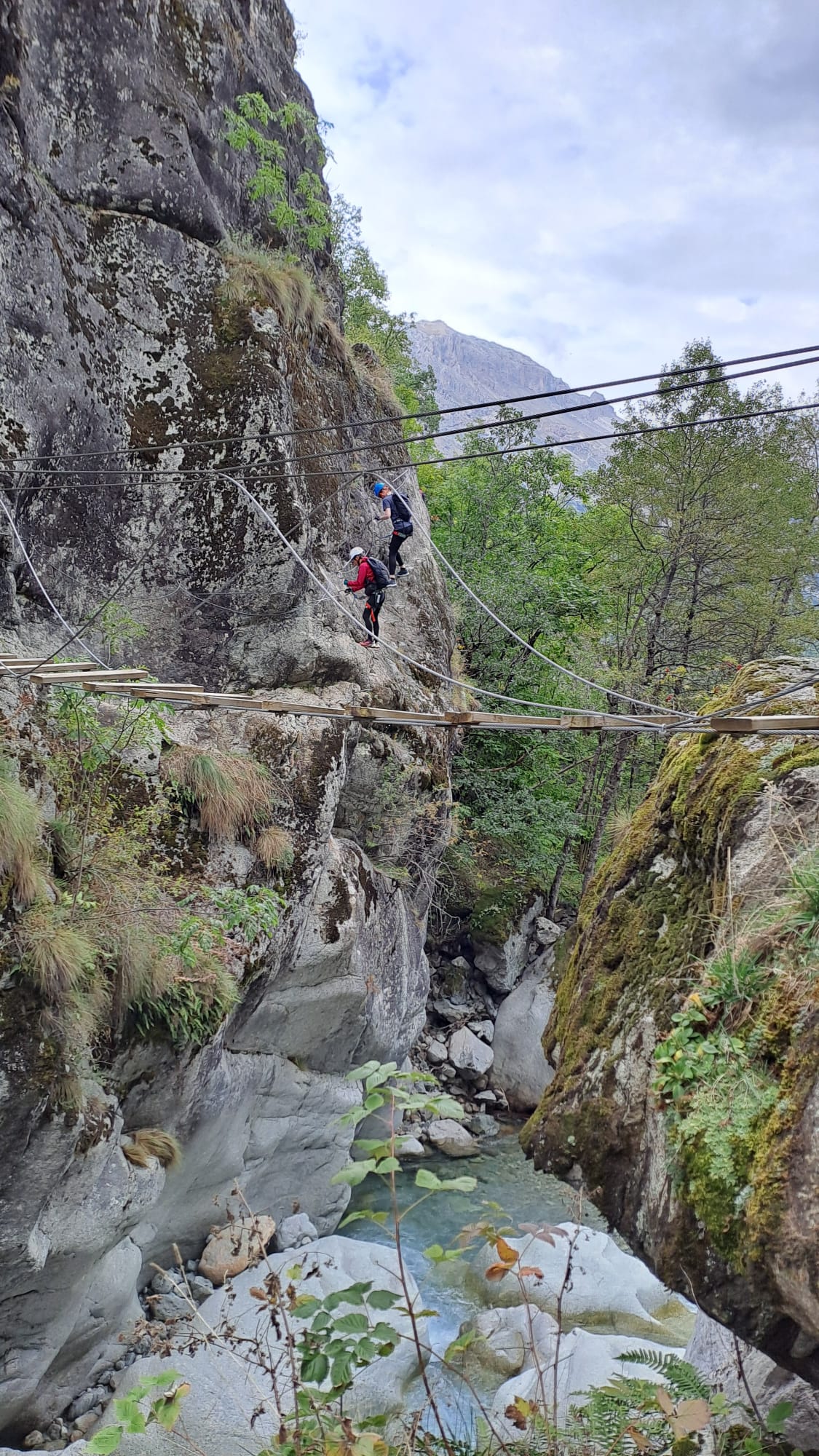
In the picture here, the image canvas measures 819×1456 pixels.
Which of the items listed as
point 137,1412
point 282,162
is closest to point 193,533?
point 282,162

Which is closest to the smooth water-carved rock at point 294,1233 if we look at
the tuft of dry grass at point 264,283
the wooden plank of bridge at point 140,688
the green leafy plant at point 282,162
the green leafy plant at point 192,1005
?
the green leafy plant at point 192,1005

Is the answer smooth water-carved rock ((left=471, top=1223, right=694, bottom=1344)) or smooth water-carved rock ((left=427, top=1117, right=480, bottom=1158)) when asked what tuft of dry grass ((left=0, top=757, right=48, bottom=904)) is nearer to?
smooth water-carved rock ((left=471, top=1223, right=694, bottom=1344))

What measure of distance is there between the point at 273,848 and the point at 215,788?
2.95ft

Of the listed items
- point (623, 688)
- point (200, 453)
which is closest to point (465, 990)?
point (623, 688)

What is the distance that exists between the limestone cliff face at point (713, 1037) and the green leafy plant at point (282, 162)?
9.23m

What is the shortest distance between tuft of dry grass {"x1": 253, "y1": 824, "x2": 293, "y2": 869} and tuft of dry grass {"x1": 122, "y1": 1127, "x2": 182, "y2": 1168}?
2538 millimetres

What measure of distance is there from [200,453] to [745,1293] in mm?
8952

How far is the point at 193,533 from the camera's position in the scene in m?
9.35

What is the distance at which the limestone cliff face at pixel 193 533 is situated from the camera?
25.4ft

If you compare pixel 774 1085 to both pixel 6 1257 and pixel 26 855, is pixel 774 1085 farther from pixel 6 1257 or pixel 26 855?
pixel 6 1257

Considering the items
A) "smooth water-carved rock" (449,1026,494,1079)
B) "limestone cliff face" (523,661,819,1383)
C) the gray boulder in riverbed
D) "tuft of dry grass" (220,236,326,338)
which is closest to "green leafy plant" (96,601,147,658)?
"tuft of dry grass" (220,236,326,338)

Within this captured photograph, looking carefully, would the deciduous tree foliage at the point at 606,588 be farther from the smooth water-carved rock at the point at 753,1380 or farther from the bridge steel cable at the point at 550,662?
the smooth water-carved rock at the point at 753,1380

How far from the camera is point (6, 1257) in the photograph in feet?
17.7

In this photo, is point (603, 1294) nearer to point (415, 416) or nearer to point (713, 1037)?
point (713, 1037)
